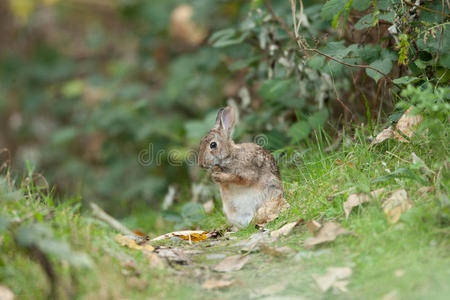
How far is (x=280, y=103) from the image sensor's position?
242 inches

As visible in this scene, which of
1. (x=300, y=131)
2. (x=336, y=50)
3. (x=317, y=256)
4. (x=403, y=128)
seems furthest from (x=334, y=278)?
(x=300, y=131)

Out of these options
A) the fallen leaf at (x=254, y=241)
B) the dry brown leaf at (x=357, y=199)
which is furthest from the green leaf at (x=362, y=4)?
the fallen leaf at (x=254, y=241)

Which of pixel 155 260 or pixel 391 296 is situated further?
pixel 155 260

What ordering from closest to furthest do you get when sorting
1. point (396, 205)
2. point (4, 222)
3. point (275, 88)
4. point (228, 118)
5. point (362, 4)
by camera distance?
1. point (4, 222)
2. point (396, 205)
3. point (362, 4)
4. point (228, 118)
5. point (275, 88)

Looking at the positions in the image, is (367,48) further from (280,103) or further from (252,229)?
(252,229)

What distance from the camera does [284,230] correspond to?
13.1 ft

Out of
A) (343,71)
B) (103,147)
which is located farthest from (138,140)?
(343,71)

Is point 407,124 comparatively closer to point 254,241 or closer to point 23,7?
point 254,241

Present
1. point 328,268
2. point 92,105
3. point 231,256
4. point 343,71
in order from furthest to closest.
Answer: point 92,105
point 343,71
point 231,256
point 328,268

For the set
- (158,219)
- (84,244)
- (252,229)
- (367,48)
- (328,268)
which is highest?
(367,48)

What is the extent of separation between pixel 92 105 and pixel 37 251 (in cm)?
696

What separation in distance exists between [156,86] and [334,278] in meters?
7.48

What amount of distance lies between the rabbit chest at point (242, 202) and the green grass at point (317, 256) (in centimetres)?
77

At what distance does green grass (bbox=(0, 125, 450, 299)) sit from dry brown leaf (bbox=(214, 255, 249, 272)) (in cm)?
6
